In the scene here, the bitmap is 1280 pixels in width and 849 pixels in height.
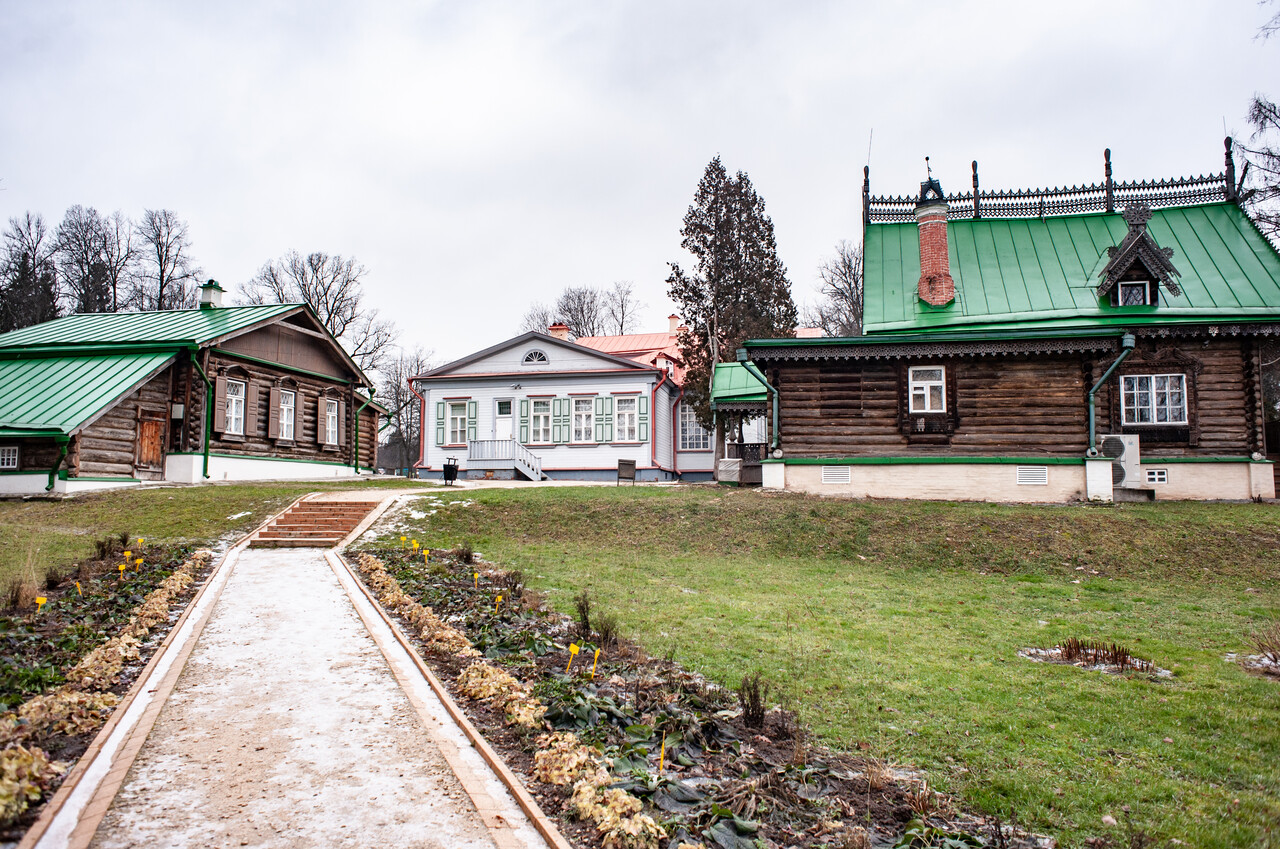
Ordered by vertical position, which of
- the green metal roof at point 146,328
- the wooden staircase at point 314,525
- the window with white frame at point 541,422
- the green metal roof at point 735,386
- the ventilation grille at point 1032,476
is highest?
the green metal roof at point 146,328

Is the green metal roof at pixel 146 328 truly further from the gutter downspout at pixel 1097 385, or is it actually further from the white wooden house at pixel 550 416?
the gutter downspout at pixel 1097 385

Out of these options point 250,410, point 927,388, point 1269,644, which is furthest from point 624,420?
point 1269,644

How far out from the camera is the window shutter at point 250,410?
81.7 feet

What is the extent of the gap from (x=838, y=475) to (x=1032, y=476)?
14.3 feet

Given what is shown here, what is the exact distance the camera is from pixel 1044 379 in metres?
19.1

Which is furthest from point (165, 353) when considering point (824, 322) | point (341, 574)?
point (824, 322)

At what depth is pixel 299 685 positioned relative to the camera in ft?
19.9

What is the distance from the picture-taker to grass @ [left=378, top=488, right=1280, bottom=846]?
16.0ft

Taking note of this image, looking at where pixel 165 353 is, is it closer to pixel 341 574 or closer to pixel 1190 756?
pixel 341 574

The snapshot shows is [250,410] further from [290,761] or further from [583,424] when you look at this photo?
[290,761]

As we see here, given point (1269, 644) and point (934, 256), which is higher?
point (934, 256)

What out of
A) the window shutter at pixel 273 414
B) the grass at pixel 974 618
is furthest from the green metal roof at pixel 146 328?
the grass at pixel 974 618

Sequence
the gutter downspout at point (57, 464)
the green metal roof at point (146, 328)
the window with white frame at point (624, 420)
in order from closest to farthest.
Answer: the gutter downspout at point (57, 464) → the green metal roof at point (146, 328) → the window with white frame at point (624, 420)

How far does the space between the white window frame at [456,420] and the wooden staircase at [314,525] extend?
15201 mm
